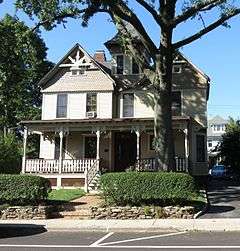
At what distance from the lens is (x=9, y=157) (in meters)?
38.3

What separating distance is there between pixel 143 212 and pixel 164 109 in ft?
19.2

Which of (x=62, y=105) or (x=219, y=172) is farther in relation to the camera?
(x=219, y=172)

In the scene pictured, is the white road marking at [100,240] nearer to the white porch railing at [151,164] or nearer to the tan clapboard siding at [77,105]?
the white porch railing at [151,164]

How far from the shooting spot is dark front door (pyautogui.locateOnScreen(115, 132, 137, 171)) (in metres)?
34.8

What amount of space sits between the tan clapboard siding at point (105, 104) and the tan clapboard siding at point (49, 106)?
3.27 m

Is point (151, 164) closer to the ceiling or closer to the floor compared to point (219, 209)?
closer to the ceiling

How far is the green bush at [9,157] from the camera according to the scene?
37219mm

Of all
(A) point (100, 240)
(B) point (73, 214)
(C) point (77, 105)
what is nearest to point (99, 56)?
(C) point (77, 105)

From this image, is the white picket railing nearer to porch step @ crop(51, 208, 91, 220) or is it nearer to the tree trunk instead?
the tree trunk

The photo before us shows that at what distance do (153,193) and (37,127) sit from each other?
630 inches

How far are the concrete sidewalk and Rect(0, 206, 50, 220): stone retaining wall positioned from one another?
2.83 ft

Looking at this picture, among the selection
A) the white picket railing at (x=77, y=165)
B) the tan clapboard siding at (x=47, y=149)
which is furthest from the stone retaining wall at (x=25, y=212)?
the tan clapboard siding at (x=47, y=149)

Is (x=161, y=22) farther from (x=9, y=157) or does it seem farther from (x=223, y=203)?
(x=9, y=157)

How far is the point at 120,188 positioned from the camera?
19672mm
